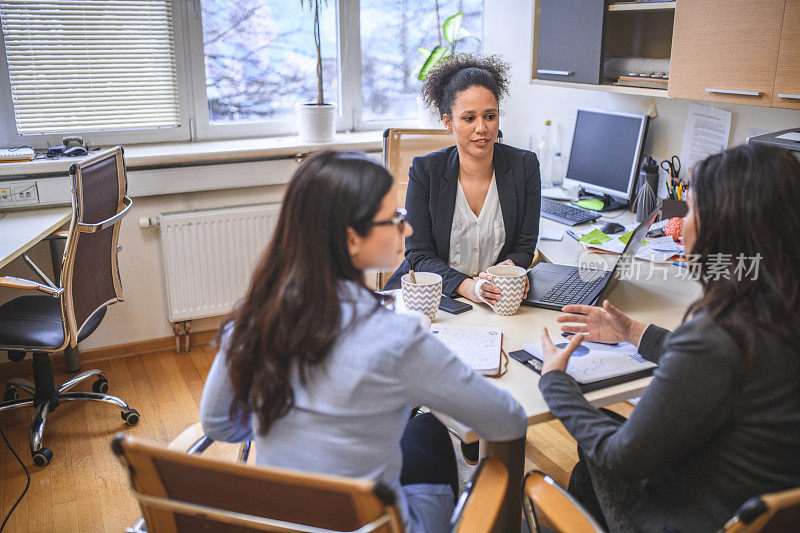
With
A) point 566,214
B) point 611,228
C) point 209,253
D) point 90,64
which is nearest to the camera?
point 611,228

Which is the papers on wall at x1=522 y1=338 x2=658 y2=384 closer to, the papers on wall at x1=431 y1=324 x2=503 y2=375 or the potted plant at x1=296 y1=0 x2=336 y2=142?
the papers on wall at x1=431 y1=324 x2=503 y2=375

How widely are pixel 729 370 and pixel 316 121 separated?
2635mm

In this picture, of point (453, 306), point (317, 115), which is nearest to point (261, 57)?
point (317, 115)

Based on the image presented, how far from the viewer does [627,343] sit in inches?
61.6

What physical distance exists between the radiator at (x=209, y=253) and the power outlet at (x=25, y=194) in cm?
52

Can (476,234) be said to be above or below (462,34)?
below

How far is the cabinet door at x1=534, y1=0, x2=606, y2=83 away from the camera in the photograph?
268 centimetres

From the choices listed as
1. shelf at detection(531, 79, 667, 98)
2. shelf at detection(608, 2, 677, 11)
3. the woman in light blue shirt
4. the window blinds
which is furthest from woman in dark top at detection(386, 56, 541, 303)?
the window blinds

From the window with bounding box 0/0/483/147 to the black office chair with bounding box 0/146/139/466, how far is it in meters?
0.79

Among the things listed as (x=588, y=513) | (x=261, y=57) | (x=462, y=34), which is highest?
(x=462, y=34)

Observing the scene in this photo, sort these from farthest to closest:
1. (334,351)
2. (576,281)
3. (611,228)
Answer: (611,228)
(576,281)
(334,351)

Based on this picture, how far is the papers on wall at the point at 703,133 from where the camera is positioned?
2566mm

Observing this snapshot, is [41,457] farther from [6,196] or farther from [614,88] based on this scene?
[614,88]

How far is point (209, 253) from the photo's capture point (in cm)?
328
